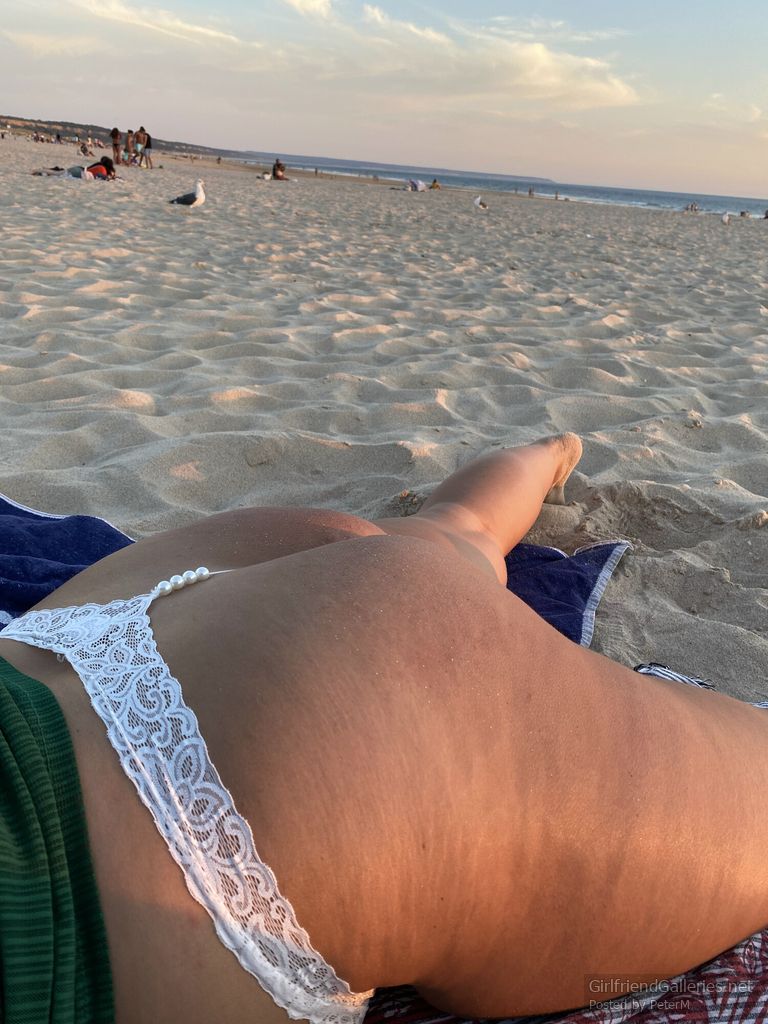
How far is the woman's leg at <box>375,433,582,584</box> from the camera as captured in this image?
5.76 ft

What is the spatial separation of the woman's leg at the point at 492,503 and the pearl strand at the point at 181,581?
0.57m

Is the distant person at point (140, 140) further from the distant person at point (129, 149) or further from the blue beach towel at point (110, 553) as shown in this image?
the blue beach towel at point (110, 553)

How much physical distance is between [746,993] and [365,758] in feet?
2.33

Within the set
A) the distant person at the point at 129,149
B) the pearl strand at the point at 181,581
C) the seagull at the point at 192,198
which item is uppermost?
the distant person at the point at 129,149

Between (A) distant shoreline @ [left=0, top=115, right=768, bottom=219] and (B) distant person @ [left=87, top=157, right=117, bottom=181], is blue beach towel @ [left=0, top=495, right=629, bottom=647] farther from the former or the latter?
(A) distant shoreline @ [left=0, top=115, right=768, bottom=219]

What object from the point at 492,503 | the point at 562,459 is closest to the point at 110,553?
the point at 492,503

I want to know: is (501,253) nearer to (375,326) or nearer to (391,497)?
(375,326)

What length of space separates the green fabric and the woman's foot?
1948 millimetres

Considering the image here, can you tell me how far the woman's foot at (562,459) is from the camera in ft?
8.29

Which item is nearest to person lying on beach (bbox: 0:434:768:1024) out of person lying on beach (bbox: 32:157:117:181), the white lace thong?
the white lace thong

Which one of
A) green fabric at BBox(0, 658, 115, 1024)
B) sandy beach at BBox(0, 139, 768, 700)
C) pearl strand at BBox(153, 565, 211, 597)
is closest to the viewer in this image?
green fabric at BBox(0, 658, 115, 1024)

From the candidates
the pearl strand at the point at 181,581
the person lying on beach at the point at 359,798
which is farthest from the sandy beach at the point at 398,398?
the pearl strand at the point at 181,581

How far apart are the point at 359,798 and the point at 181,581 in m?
0.43

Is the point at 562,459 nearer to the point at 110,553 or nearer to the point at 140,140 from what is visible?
the point at 110,553
